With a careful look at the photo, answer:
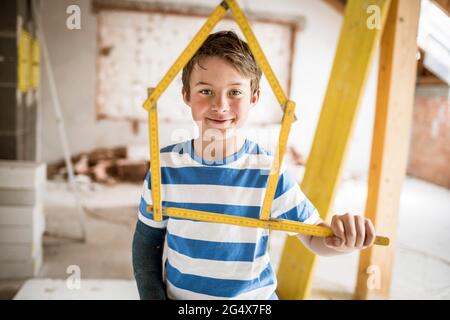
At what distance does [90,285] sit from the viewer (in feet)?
6.61

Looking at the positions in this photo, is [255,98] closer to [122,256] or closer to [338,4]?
[122,256]

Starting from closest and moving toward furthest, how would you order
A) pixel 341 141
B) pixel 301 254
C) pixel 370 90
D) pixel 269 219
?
pixel 269 219 → pixel 341 141 → pixel 301 254 → pixel 370 90

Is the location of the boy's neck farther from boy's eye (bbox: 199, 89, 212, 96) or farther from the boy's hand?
the boy's hand

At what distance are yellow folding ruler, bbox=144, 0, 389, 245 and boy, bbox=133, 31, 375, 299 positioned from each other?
0.07 metres

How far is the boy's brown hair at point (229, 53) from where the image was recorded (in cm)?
90

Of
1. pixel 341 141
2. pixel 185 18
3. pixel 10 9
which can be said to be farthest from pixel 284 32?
pixel 341 141

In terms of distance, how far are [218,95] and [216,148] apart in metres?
0.14

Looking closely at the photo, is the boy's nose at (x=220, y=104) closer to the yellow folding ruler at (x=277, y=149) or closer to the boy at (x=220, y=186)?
the boy at (x=220, y=186)

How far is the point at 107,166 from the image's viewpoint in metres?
5.31

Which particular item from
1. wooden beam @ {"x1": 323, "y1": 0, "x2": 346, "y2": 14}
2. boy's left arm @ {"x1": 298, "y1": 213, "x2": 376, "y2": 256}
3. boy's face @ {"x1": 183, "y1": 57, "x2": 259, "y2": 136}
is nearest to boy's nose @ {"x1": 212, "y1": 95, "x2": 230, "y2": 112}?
boy's face @ {"x1": 183, "y1": 57, "x2": 259, "y2": 136}

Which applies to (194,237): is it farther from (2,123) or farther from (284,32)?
(284,32)

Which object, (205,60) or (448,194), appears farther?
(448,194)

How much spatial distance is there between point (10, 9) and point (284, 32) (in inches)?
161

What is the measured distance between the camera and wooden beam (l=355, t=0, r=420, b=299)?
176cm
